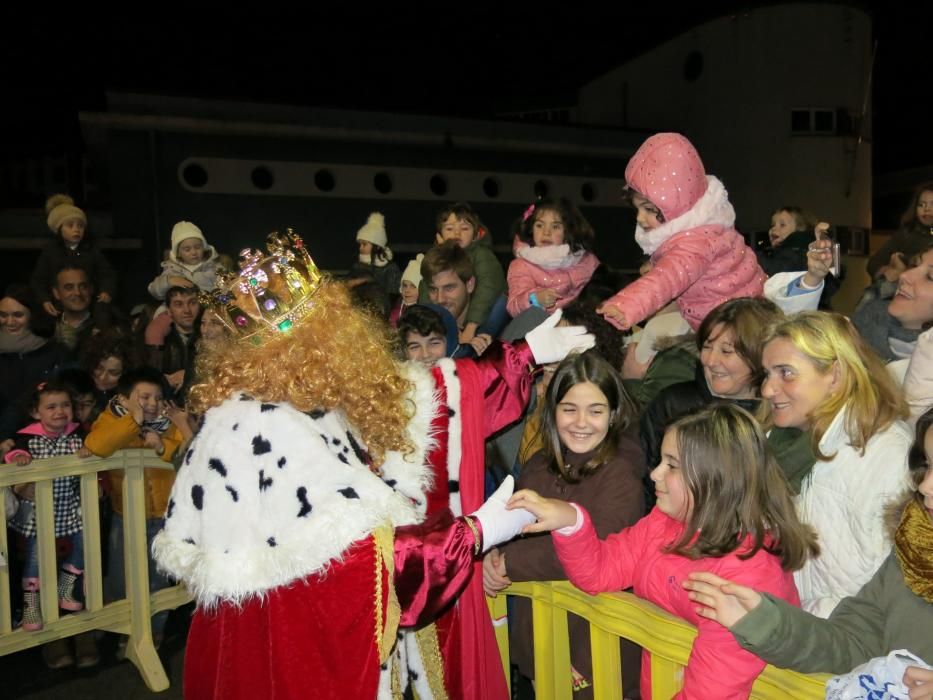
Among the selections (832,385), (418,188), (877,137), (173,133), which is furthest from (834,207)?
(832,385)

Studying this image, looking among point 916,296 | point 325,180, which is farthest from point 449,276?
point 325,180

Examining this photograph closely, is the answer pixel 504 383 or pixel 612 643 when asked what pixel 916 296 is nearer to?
pixel 504 383

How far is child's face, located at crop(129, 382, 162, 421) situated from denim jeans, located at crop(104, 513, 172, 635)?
0.69 meters

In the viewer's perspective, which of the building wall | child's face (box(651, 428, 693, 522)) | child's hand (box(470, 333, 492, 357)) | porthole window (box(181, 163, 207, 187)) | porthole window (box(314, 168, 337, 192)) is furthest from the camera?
the building wall

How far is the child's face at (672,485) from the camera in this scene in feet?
7.24

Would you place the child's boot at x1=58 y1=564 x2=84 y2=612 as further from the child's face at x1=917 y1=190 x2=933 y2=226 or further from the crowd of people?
the child's face at x1=917 y1=190 x2=933 y2=226

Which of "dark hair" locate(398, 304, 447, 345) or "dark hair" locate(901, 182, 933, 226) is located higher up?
"dark hair" locate(901, 182, 933, 226)

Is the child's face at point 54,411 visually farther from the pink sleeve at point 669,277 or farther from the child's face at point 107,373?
the pink sleeve at point 669,277

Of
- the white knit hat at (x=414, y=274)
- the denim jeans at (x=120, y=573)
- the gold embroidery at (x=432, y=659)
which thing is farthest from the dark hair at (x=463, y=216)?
the gold embroidery at (x=432, y=659)

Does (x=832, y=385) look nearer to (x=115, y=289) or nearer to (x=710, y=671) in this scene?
(x=710, y=671)

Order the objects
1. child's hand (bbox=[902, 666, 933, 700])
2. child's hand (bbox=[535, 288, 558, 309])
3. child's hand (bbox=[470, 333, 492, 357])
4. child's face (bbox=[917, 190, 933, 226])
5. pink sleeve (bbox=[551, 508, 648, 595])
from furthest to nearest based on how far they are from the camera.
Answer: child's face (bbox=[917, 190, 933, 226]) < child's hand (bbox=[535, 288, 558, 309]) < child's hand (bbox=[470, 333, 492, 357]) < pink sleeve (bbox=[551, 508, 648, 595]) < child's hand (bbox=[902, 666, 933, 700])

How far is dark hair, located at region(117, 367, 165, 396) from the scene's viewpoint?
4.61 m

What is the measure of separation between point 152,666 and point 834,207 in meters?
18.7

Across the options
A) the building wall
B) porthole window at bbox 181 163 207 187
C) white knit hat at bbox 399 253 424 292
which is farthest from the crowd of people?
the building wall
